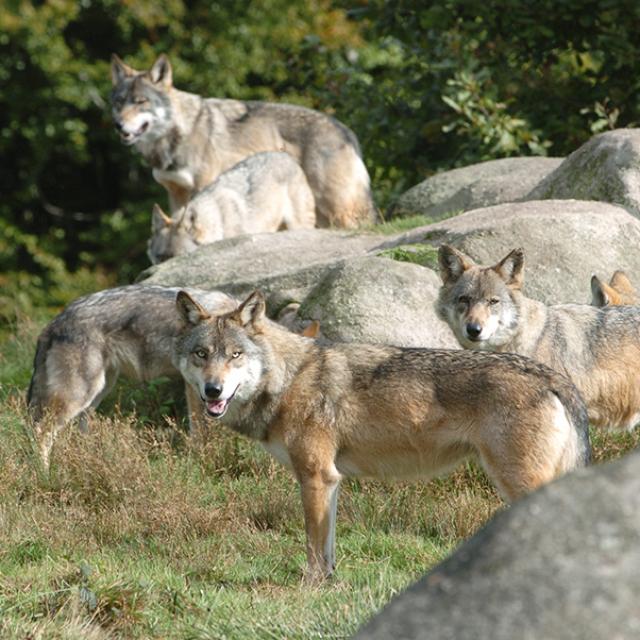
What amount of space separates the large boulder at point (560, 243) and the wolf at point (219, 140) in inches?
176

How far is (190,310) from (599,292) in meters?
3.34

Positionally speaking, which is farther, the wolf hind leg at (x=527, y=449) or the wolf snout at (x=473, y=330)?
the wolf snout at (x=473, y=330)

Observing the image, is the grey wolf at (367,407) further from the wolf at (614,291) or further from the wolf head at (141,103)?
the wolf head at (141,103)

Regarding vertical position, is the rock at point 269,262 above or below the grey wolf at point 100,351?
below

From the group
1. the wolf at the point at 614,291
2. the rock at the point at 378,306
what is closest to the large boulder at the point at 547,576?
the rock at the point at 378,306

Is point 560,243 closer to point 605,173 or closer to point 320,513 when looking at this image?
point 605,173

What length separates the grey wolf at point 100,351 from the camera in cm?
896

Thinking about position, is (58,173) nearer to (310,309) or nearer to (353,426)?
(310,309)

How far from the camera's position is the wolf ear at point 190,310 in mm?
7062

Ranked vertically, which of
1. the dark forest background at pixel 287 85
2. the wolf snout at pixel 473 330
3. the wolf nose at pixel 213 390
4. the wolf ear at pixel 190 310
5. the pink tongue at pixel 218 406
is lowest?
the dark forest background at pixel 287 85

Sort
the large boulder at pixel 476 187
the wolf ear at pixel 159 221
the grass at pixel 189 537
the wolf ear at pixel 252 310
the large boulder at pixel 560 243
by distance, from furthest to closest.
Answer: the wolf ear at pixel 159 221 → the large boulder at pixel 476 187 → the large boulder at pixel 560 243 → the wolf ear at pixel 252 310 → the grass at pixel 189 537

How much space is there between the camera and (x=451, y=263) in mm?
8578

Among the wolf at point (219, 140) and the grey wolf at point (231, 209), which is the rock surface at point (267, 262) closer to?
the grey wolf at point (231, 209)

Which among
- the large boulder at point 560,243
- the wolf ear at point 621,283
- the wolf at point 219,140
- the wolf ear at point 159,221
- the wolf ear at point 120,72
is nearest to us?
the wolf ear at point 621,283
